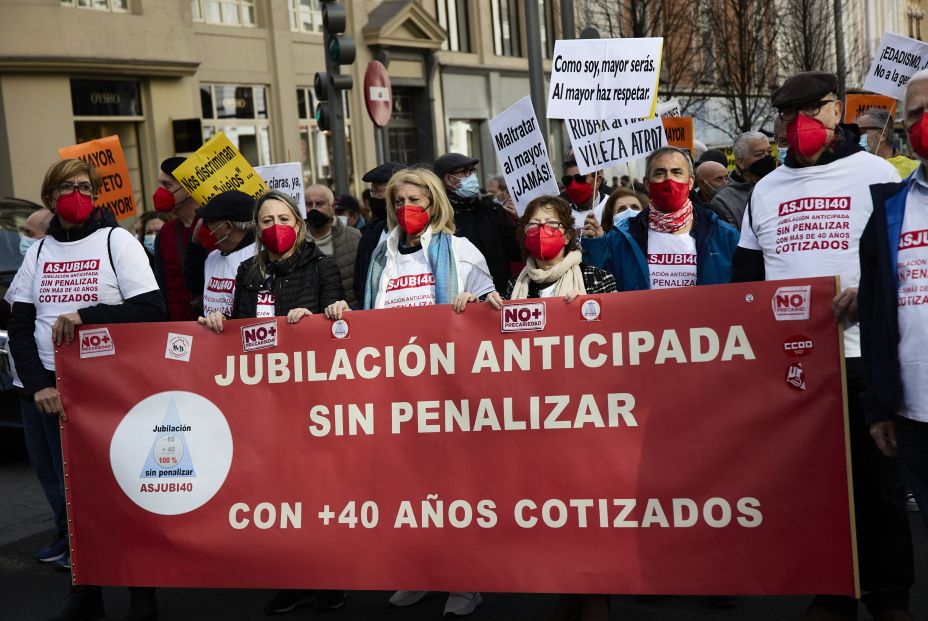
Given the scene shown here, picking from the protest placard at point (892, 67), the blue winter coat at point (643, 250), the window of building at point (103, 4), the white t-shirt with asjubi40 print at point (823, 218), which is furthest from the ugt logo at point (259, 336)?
the window of building at point (103, 4)

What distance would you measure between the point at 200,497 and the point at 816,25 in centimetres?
2650

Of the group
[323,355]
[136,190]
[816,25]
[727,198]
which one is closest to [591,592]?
[323,355]

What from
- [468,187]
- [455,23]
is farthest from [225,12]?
[468,187]

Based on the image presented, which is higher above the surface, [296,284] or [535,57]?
[535,57]

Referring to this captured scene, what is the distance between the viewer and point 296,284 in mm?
5238

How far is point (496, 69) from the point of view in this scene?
30953 millimetres

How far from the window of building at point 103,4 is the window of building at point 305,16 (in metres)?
4.78

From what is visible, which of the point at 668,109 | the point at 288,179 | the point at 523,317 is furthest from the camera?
the point at 668,109

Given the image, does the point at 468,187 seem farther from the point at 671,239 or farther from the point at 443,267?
the point at 671,239

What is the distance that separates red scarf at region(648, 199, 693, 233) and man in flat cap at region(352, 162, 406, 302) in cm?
127

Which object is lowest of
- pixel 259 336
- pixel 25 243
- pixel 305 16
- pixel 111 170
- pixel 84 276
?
pixel 259 336

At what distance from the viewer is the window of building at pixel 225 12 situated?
21344 millimetres

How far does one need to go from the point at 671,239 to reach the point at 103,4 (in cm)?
1579

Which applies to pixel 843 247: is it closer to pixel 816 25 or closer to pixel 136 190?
pixel 136 190
